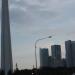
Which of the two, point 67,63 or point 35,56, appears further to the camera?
point 67,63

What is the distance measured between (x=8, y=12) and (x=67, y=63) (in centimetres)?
5652

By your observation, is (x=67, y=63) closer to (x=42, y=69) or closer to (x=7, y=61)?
(x=42, y=69)

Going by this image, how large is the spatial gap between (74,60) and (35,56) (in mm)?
80237

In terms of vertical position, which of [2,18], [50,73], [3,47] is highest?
[2,18]

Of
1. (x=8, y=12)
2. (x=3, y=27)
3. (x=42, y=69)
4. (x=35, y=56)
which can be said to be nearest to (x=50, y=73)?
(x=42, y=69)

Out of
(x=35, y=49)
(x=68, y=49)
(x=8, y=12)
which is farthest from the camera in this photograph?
(x=68, y=49)

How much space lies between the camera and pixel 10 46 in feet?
382

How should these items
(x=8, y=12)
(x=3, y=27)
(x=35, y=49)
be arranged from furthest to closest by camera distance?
1. (x=3, y=27)
2. (x=8, y=12)
3. (x=35, y=49)

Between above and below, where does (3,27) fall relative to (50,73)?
above

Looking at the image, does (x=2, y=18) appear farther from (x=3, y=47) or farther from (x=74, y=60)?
(x=74, y=60)

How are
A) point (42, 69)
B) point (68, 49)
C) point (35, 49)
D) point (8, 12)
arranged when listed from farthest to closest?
point (42, 69) < point (68, 49) < point (8, 12) < point (35, 49)

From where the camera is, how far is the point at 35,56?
81.2m

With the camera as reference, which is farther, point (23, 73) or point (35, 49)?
point (23, 73)

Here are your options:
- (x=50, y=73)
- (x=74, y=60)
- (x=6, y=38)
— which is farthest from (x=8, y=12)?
(x=74, y=60)
